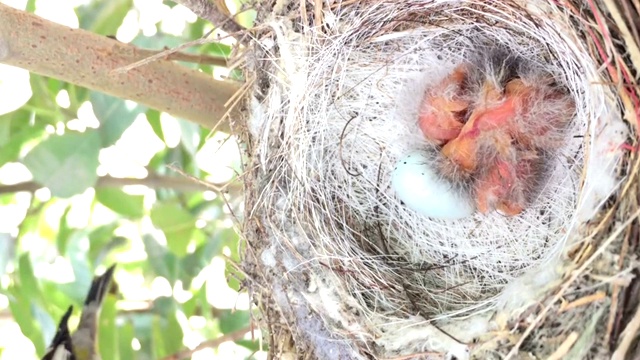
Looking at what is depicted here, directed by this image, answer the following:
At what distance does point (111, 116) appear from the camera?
4.71 ft

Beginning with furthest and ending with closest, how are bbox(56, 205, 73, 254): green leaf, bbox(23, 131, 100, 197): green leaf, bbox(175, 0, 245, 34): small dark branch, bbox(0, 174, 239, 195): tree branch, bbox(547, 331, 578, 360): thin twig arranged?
bbox(56, 205, 73, 254): green leaf < bbox(0, 174, 239, 195): tree branch < bbox(23, 131, 100, 197): green leaf < bbox(175, 0, 245, 34): small dark branch < bbox(547, 331, 578, 360): thin twig

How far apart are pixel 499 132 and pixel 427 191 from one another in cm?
15

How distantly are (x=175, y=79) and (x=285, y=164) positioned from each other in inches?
9.2

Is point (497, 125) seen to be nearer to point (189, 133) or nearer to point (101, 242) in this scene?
point (189, 133)

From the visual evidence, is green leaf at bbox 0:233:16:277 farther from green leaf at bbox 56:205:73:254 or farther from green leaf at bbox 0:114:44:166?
green leaf at bbox 0:114:44:166

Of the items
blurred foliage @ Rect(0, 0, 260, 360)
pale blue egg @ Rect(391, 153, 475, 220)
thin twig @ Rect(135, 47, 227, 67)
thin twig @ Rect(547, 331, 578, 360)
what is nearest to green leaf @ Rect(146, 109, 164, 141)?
blurred foliage @ Rect(0, 0, 260, 360)

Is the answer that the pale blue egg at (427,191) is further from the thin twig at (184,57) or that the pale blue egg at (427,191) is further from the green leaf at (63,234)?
the green leaf at (63,234)

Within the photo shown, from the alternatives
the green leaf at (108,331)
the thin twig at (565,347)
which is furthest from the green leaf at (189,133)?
the thin twig at (565,347)

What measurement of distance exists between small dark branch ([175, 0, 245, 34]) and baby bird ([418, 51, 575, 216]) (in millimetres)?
341

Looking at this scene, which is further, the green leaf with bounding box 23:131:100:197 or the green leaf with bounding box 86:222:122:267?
the green leaf with bounding box 86:222:122:267

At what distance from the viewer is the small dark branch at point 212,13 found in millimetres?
1126

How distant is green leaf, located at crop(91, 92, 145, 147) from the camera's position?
4.69 feet

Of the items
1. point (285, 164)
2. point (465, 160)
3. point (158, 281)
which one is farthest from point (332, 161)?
point (158, 281)

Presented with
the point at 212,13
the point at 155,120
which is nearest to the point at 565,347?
the point at 212,13
